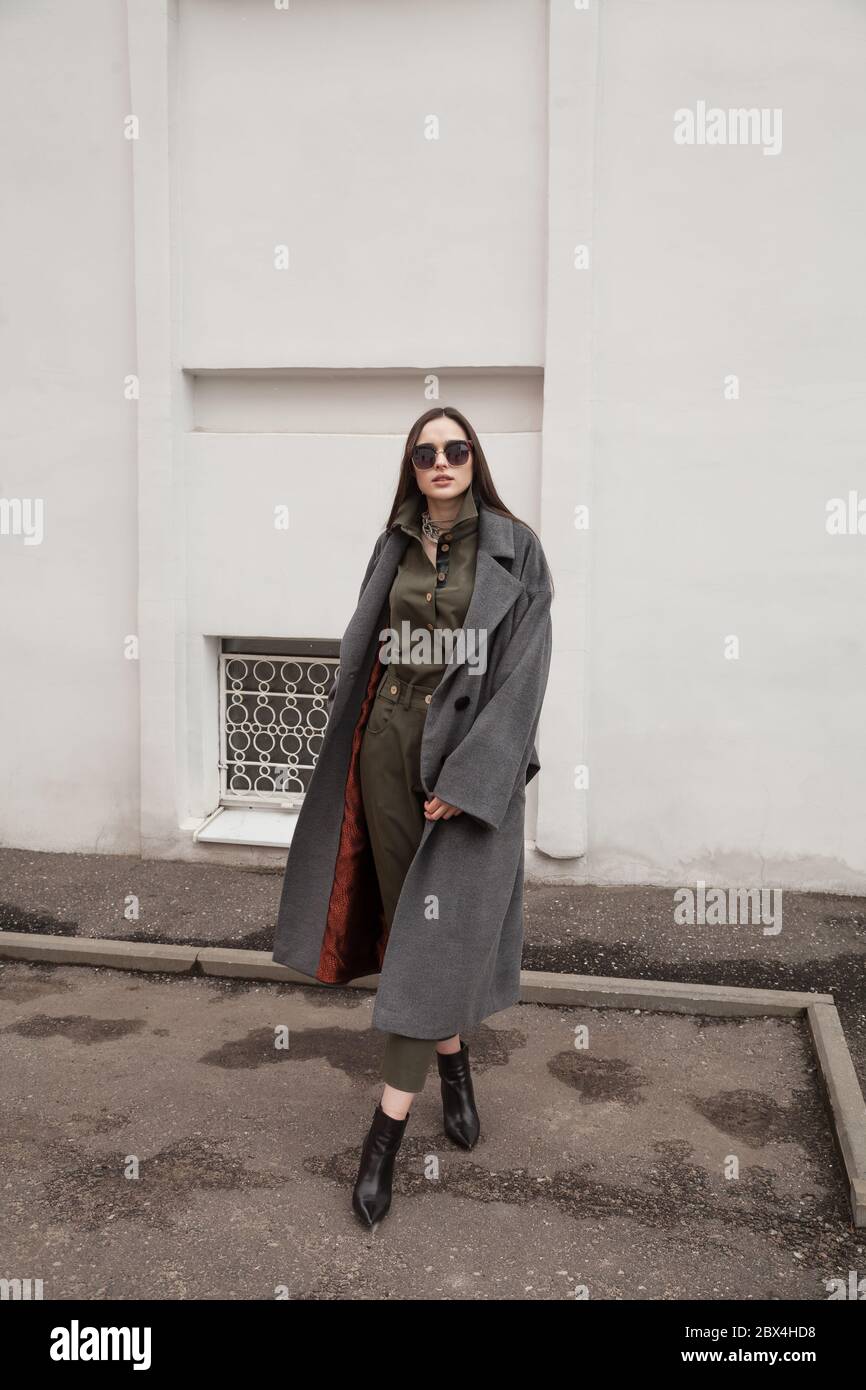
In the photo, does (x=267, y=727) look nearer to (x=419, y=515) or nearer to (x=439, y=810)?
(x=419, y=515)

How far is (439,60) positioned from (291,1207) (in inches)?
221

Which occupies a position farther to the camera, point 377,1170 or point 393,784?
point 393,784

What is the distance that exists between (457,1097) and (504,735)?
52.4 inches

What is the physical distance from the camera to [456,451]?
3.57 meters

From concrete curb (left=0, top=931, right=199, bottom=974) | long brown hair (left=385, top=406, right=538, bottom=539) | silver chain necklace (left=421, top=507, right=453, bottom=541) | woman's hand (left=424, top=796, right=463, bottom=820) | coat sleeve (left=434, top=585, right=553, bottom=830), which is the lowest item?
concrete curb (left=0, top=931, right=199, bottom=974)

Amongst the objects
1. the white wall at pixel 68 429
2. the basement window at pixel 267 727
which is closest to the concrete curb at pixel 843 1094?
the basement window at pixel 267 727

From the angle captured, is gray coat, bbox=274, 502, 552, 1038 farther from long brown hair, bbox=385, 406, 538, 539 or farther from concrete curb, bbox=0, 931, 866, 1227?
concrete curb, bbox=0, 931, 866, 1227

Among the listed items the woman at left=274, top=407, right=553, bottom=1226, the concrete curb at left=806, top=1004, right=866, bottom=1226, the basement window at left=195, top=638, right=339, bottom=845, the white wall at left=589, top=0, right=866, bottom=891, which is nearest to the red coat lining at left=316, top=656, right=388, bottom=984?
the woman at left=274, top=407, right=553, bottom=1226

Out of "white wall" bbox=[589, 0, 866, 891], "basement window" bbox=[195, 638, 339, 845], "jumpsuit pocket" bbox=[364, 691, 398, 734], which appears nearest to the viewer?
"jumpsuit pocket" bbox=[364, 691, 398, 734]

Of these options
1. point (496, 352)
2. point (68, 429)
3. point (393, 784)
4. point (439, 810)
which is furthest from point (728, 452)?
point (68, 429)

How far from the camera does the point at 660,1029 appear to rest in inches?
193

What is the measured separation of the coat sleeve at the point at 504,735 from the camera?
3402mm

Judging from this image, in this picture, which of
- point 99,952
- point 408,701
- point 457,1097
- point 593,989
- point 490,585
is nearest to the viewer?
point 490,585

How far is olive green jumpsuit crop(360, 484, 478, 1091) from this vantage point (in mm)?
3592
